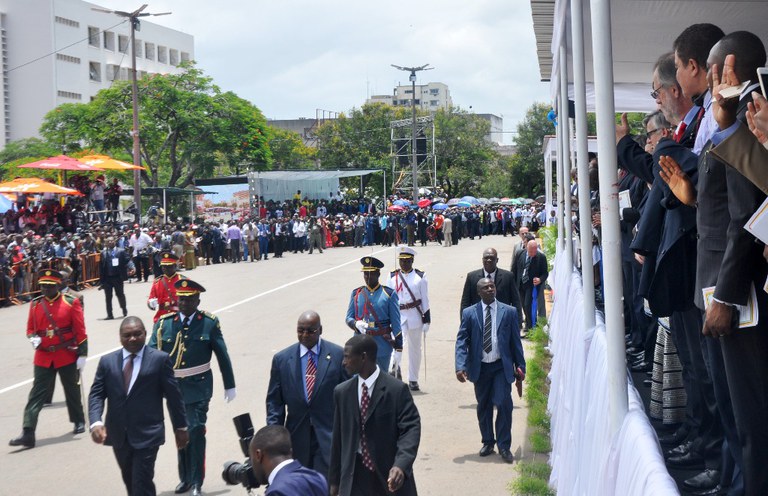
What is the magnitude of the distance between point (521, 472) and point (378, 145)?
78.8 metres

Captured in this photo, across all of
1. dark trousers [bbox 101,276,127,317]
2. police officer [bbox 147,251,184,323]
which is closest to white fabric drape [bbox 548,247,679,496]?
police officer [bbox 147,251,184,323]

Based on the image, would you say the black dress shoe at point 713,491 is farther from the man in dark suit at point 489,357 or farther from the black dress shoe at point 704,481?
the man in dark suit at point 489,357

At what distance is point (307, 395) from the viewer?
7.56 metres

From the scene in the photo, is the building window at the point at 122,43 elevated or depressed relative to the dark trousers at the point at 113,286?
elevated

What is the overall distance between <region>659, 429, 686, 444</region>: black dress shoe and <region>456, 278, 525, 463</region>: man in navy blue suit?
14.6 feet

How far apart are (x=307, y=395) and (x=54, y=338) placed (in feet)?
16.8

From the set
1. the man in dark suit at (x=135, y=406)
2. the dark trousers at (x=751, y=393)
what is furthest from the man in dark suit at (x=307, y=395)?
the dark trousers at (x=751, y=393)

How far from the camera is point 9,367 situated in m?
16.2

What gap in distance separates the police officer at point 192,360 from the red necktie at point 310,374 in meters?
1.85

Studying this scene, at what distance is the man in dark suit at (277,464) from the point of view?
4863mm

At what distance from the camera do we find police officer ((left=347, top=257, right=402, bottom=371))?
447 inches

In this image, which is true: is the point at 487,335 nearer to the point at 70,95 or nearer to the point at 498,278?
the point at 498,278

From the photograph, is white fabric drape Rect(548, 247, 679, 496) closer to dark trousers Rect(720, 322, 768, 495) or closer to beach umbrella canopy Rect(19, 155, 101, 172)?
dark trousers Rect(720, 322, 768, 495)

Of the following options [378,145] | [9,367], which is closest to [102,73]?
[378,145]
